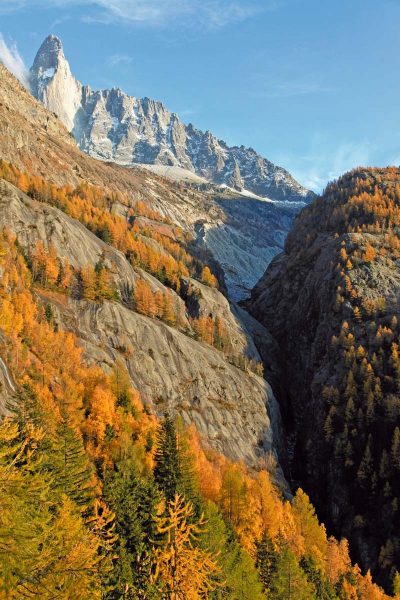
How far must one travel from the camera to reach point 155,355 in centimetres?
10531

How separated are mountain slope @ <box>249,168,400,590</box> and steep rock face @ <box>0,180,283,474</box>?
42.8ft

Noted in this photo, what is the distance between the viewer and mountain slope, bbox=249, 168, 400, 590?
95.4 m

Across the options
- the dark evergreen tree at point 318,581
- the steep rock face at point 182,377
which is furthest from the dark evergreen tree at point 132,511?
the steep rock face at point 182,377

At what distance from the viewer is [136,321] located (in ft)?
355

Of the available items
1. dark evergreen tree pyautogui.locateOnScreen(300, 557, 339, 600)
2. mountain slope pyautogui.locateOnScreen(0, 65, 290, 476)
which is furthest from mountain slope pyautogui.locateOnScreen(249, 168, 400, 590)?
dark evergreen tree pyautogui.locateOnScreen(300, 557, 339, 600)

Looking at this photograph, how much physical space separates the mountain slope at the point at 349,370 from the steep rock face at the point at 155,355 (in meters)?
13.1

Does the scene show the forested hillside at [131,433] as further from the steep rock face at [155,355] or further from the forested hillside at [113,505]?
the steep rock face at [155,355]

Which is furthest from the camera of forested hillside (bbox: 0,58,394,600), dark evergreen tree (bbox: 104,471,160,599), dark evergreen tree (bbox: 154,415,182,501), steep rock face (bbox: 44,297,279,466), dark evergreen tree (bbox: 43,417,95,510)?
steep rock face (bbox: 44,297,279,466)

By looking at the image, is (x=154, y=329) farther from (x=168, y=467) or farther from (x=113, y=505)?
(x=113, y=505)

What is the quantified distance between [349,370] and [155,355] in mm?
52376

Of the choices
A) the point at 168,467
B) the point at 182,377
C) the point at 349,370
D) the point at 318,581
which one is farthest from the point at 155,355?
the point at 318,581

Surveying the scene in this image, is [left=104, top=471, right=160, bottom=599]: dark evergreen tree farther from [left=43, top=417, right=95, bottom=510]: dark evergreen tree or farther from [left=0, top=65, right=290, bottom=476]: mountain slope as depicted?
[left=0, top=65, right=290, bottom=476]: mountain slope

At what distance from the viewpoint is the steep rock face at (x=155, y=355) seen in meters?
97.2

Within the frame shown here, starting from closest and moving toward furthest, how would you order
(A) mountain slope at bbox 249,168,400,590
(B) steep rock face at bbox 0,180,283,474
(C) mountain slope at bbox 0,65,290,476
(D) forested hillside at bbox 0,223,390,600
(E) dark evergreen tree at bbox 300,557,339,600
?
(D) forested hillside at bbox 0,223,390,600 < (E) dark evergreen tree at bbox 300,557,339,600 < (A) mountain slope at bbox 249,168,400,590 < (B) steep rock face at bbox 0,180,283,474 < (C) mountain slope at bbox 0,65,290,476
